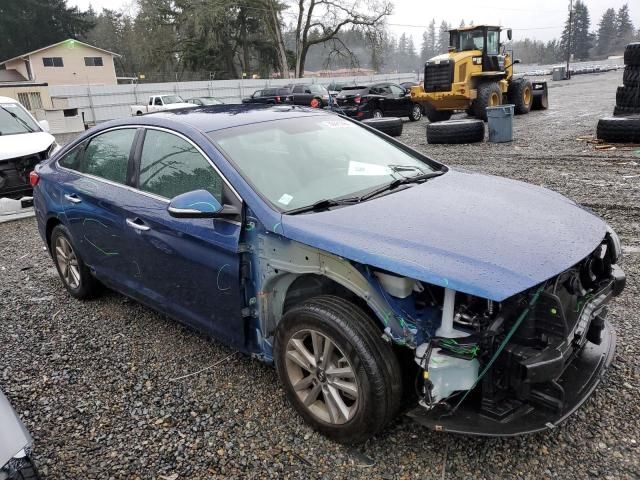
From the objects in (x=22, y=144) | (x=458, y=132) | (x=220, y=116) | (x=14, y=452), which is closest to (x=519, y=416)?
(x=14, y=452)

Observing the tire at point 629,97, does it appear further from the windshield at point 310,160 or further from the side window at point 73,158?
the side window at point 73,158

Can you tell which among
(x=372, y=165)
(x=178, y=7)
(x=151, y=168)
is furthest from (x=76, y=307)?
(x=178, y=7)

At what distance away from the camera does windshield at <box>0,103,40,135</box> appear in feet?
29.4

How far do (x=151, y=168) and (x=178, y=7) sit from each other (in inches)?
1939

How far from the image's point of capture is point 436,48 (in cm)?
13238

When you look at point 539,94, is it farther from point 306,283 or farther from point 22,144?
point 306,283

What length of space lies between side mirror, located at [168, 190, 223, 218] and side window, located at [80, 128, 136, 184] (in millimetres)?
1100

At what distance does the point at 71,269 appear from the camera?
4.58m

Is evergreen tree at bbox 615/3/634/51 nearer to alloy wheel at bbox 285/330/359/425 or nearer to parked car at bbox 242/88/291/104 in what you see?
parked car at bbox 242/88/291/104

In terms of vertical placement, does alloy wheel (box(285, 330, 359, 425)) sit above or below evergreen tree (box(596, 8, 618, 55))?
below

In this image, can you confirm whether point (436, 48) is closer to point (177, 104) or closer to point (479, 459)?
point (177, 104)

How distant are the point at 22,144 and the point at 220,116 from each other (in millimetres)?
6420

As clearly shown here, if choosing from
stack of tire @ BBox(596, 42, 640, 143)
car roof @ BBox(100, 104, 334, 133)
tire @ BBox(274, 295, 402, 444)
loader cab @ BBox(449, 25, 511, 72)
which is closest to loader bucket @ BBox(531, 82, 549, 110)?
loader cab @ BBox(449, 25, 511, 72)

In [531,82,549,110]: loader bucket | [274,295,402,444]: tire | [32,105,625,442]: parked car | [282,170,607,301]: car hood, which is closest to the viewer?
[282,170,607,301]: car hood
